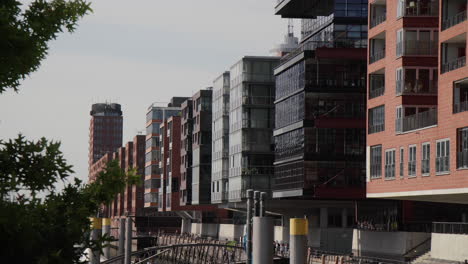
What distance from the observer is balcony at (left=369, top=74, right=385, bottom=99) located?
73450mm

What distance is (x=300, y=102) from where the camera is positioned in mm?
87688

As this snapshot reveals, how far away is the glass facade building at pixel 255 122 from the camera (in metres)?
113

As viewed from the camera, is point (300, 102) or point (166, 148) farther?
point (166, 148)

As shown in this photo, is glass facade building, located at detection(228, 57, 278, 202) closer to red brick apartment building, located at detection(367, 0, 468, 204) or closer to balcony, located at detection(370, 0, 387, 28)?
red brick apartment building, located at detection(367, 0, 468, 204)

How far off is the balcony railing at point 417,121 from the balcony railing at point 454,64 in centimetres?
323

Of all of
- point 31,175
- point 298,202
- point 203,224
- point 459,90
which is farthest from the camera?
point 203,224

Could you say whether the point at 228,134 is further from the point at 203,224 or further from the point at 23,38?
the point at 23,38

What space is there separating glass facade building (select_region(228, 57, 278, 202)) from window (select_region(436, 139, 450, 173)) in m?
52.4

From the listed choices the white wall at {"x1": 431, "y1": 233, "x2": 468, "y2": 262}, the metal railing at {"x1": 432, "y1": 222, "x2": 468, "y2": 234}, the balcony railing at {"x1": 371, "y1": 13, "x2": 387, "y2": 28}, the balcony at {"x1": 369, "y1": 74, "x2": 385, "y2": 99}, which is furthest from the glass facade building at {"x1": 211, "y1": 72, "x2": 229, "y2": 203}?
the white wall at {"x1": 431, "y1": 233, "x2": 468, "y2": 262}

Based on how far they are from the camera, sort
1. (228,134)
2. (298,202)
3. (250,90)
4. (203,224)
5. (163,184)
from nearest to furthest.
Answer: (298,202) → (250,90) → (228,134) → (203,224) → (163,184)

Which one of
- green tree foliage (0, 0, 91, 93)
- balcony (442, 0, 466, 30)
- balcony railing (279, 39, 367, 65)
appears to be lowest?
green tree foliage (0, 0, 91, 93)

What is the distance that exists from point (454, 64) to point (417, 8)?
9.68 m

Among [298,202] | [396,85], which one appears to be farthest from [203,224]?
[396,85]

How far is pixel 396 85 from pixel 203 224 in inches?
3824
